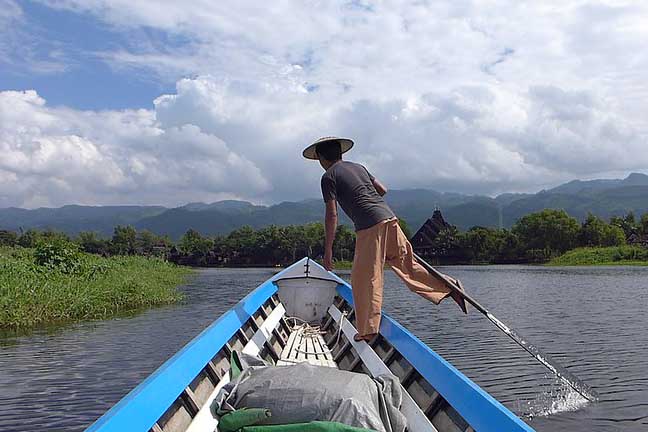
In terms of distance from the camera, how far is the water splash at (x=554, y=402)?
283 inches

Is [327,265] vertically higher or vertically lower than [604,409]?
higher

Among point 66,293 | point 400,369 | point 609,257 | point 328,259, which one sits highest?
point 328,259

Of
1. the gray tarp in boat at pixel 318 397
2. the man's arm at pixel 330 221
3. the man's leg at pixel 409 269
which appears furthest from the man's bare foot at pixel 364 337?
the gray tarp in boat at pixel 318 397

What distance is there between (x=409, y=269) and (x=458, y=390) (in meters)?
2.50

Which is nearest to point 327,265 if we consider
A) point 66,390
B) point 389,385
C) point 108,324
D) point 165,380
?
point 389,385

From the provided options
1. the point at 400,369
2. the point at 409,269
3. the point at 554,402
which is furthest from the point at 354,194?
the point at 554,402

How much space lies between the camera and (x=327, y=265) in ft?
19.4

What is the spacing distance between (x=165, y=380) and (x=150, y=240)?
9271 cm

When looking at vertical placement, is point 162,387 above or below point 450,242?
above

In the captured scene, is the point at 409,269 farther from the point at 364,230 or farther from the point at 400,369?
the point at 400,369

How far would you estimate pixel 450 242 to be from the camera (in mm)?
71375

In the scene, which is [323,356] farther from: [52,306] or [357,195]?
[52,306]

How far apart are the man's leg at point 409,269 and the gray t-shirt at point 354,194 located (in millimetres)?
228

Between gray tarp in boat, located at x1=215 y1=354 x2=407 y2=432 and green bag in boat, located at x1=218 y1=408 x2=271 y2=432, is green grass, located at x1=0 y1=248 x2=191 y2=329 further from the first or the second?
green bag in boat, located at x1=218 y1=408 x2=271 y2=432
